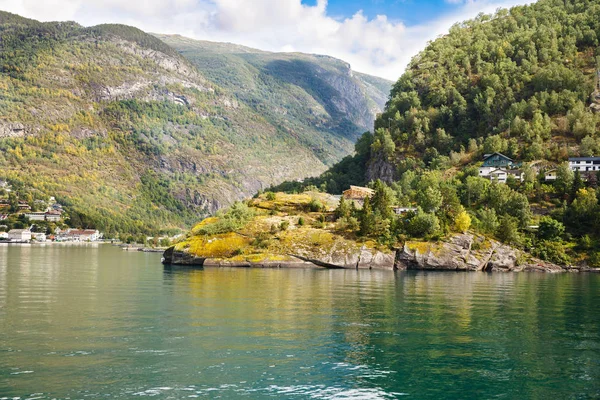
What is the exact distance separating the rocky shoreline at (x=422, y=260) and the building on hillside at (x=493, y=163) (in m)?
51.4

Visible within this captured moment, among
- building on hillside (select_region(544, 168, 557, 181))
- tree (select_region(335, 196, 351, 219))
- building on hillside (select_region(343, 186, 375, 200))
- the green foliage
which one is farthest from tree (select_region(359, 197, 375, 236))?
building on hillside (select_region(544, 168, 557, 181))

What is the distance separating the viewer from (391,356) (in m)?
35.9

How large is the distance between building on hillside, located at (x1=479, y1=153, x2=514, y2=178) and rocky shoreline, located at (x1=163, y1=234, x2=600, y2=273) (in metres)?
51.4

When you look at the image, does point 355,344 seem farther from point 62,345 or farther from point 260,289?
point 260,289

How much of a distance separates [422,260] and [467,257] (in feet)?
31.7

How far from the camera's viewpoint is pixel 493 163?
175 meters

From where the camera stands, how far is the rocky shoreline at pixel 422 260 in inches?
4705

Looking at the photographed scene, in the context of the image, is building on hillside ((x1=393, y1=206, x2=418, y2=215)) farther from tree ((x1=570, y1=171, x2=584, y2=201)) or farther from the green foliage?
tree ((x1=570, y1=171, x2=584, y2=201))

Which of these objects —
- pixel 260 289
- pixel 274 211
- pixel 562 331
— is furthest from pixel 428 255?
→ pixel 562 331

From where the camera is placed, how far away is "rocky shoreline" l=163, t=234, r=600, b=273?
120 metres

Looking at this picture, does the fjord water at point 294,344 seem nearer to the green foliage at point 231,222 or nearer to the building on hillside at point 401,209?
the green foliage at point 231,222

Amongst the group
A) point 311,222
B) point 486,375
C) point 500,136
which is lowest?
point 486,375

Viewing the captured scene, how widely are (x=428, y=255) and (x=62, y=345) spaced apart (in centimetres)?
9326

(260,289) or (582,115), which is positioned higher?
(582,115)
